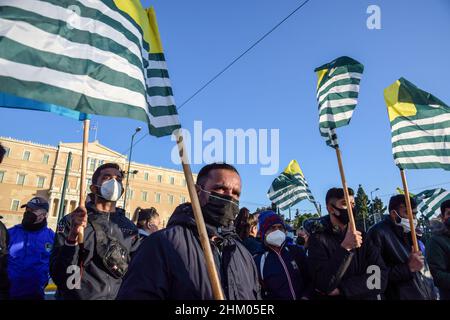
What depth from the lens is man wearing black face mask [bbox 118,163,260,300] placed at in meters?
1.74

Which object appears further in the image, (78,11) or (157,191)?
(157,191)

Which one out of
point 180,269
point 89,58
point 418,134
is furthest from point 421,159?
point 89,58

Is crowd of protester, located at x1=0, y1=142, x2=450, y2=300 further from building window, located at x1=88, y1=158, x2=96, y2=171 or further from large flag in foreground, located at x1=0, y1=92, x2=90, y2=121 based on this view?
building window, located at x1=88, y1=158, x2=96, y2=171

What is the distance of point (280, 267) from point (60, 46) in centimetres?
316

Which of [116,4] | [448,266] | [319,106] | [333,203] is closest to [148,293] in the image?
[116,4]

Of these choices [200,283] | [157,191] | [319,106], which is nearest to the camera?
[200,283]

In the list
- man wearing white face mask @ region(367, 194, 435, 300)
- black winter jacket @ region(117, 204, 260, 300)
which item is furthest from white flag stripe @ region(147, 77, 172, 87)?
man wearing white face mask @ region(367, 194, 435, 300)

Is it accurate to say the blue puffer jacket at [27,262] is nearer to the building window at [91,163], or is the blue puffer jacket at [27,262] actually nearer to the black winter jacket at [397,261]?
the black winter jacket at [397,261]

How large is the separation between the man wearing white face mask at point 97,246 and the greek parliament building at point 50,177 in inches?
1999

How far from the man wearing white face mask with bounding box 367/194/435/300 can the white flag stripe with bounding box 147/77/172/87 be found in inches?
121

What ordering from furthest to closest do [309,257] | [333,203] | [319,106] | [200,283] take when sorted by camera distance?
1. [319,106]
2. [333,203]
3. [309,257]
4. [200,283]

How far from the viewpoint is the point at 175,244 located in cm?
190

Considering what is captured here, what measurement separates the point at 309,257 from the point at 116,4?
325 centimetres
